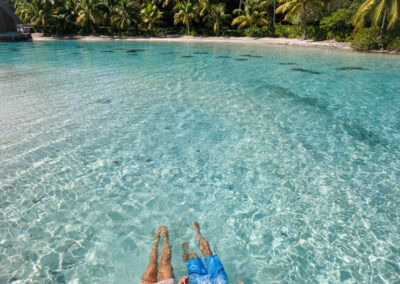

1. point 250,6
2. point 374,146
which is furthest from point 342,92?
point 250,6

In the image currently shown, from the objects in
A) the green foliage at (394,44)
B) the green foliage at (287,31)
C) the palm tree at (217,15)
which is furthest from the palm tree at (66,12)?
the green foliage at (394,44)

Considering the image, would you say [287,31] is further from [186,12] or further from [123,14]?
[123,14]

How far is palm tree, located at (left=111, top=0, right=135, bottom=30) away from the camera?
4350cm

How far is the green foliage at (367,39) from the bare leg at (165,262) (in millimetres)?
29499

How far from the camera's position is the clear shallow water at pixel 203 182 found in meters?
4.14

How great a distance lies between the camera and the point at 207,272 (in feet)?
12.0

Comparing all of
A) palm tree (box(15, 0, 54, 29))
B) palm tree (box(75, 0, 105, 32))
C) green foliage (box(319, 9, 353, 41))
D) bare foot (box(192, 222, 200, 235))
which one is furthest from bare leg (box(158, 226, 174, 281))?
palm tree (box(15, 0, 54, 29))

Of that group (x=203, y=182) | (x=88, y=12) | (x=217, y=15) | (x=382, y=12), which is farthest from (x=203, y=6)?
(x=203, y=182)

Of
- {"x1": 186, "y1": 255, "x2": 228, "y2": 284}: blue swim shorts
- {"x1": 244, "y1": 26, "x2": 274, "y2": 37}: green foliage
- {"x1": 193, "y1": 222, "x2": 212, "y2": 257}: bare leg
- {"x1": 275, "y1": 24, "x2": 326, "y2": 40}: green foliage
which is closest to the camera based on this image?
{"x1": 186, "y1": 255, "x2": 228, "y2": 284}: blue swim shorts

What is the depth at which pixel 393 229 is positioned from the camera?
4.69 metres

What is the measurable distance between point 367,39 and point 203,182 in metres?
27.9

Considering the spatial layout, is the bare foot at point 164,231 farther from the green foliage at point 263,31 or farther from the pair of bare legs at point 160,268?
the green foliage at point 263,31

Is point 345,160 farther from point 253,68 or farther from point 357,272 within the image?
point 253,68

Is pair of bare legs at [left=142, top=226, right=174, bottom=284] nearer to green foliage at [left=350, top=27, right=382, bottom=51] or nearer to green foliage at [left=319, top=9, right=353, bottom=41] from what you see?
green foliage at [left=350, top=27, right=382, bottom=51]
